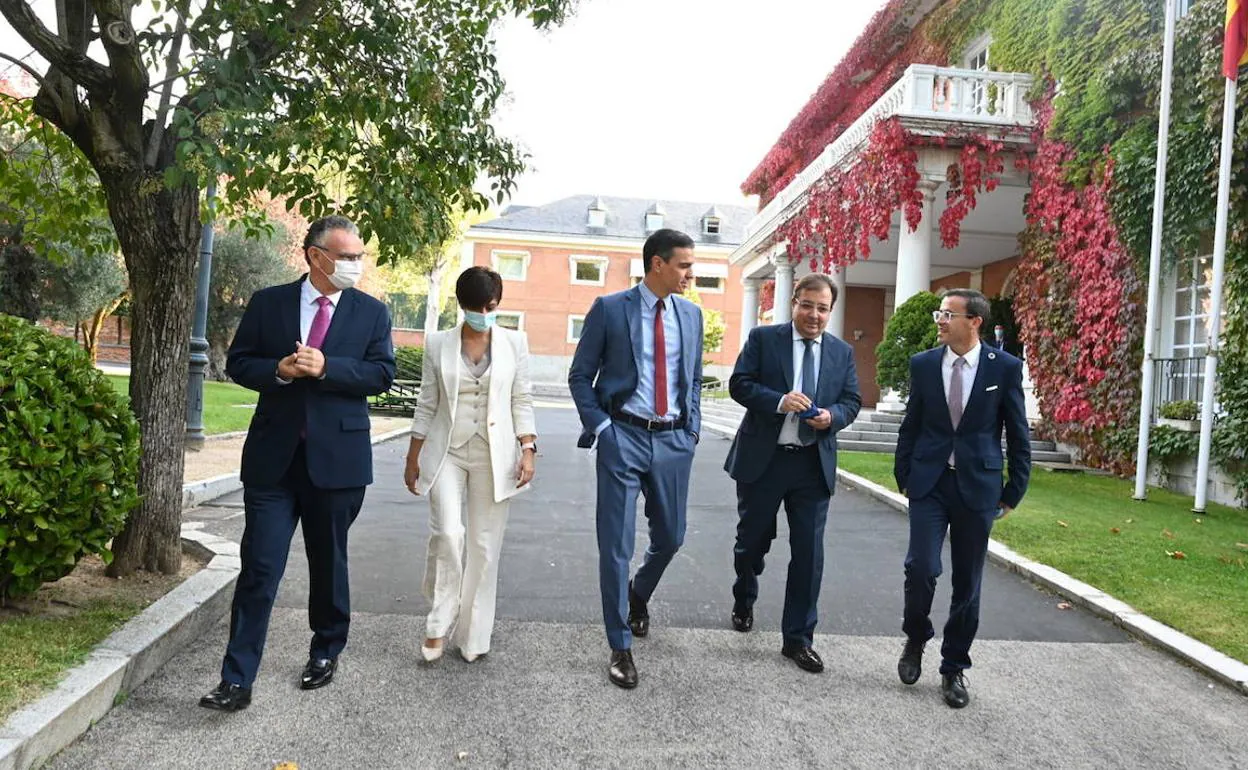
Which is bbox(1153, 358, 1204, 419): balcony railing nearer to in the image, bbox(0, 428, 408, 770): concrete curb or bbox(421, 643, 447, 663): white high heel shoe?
bbox(421, 643, 447, 663): white high heel shoe

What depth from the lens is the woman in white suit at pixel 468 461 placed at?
417cm

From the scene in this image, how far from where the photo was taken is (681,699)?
3795mm

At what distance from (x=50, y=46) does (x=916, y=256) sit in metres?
13.0

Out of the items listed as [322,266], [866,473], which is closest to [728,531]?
[866,473]

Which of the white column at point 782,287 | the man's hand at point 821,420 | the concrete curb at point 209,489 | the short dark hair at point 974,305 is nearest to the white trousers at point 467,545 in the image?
the man's hand at point 821,420

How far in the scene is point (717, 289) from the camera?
4938 cm

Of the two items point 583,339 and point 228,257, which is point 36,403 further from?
point 228,257

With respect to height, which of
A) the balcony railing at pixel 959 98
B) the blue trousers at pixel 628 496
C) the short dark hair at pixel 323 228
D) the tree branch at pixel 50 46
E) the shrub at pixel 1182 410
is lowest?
the blue trousers at pixel 628 496

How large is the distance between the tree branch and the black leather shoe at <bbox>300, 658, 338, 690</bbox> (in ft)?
10.6

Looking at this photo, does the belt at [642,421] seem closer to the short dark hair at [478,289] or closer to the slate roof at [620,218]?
the short dark hair at [478,289]

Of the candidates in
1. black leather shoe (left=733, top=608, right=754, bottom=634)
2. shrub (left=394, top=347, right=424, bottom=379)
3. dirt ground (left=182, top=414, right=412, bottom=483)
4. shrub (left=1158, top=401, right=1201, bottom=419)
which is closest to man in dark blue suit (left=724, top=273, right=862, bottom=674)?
black leather shoe (left=733, top=608, right=754, bottom=634)

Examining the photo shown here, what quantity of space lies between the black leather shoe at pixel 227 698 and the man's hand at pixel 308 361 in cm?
123

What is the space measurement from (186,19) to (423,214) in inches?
69.1

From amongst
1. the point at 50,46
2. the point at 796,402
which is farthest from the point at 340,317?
the point at 50,46
